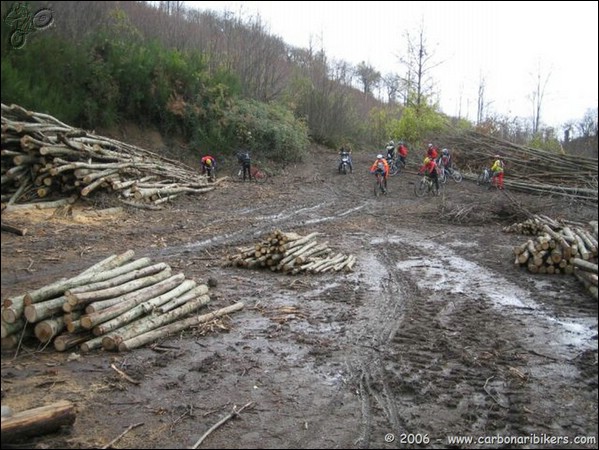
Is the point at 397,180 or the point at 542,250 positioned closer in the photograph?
the point at 542,250

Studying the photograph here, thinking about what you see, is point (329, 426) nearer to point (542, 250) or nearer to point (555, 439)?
point (555, 439)

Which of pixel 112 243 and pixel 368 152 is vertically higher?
pixel 368 152

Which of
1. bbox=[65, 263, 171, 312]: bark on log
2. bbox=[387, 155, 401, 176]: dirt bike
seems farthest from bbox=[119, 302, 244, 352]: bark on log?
bbox=[387, 155, 401, 176]: dirt bike

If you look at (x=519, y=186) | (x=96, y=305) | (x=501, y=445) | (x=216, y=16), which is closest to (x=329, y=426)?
(x=501, y=445)

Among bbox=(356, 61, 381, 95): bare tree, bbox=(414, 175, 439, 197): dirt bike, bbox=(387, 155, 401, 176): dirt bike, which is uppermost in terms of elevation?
bbox=(356, 61, 381, 95): bare tree

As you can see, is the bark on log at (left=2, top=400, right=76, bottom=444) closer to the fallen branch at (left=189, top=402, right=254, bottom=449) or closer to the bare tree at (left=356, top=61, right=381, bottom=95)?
the fallen branch at (left=189, top=402, right=254, bottom=449)

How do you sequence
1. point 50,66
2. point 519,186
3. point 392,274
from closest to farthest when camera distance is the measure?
point 392,274 → point 50,66 → point 519,186

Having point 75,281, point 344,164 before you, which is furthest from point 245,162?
point 75,281

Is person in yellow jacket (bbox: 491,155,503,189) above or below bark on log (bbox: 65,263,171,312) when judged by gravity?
above

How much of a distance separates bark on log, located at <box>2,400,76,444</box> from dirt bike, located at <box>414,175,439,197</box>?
19.9 metres

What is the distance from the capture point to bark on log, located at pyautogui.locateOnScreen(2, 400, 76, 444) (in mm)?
3506

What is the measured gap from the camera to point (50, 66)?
1341 centimetres

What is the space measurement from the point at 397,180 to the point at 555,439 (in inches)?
935

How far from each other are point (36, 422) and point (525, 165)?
2064 centimetres
